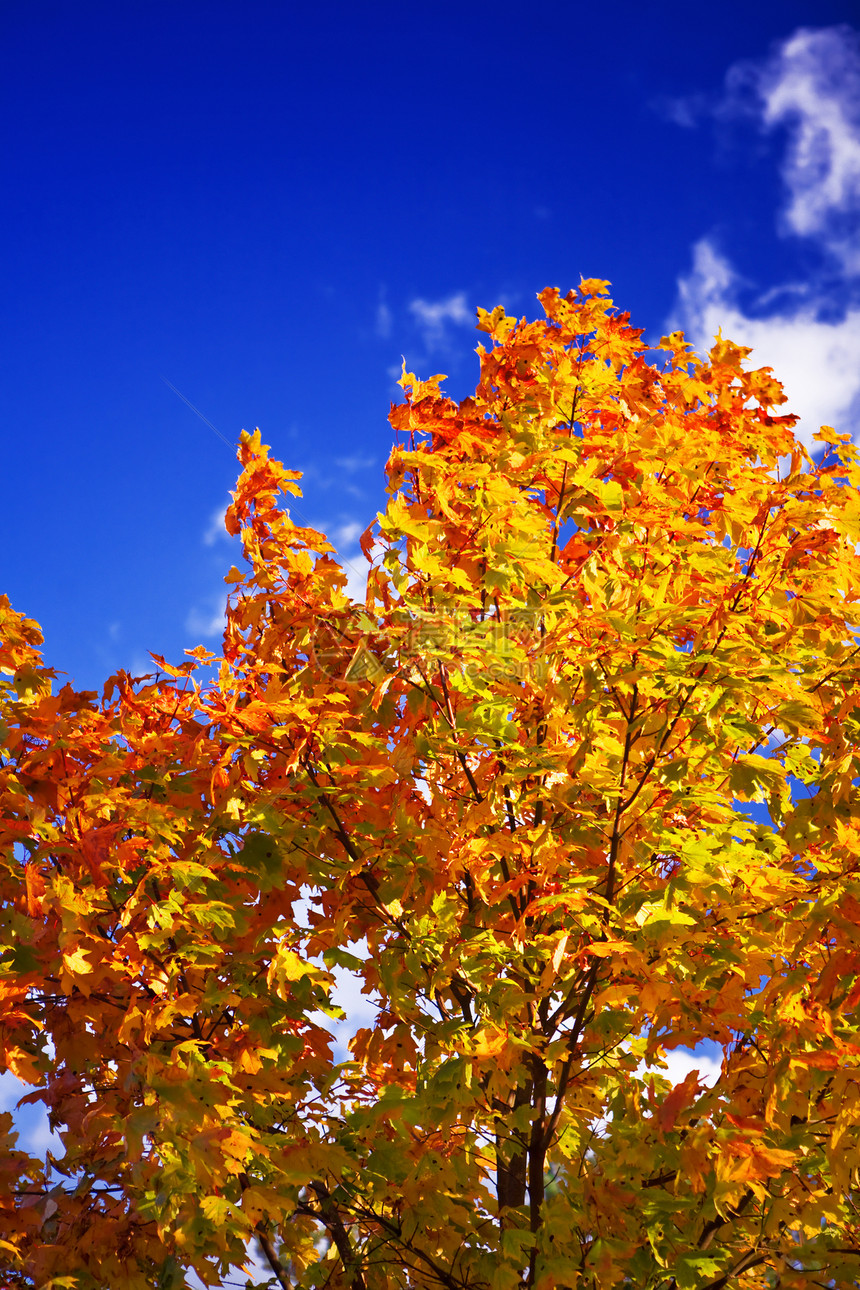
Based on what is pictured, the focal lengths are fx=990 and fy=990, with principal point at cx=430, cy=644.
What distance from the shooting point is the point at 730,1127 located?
3934 millimetres

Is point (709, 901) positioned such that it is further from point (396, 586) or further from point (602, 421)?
point (602, 421)

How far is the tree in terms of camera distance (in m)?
4.00

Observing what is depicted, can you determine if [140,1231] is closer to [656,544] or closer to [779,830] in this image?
[779,830]

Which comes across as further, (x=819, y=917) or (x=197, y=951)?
(x=197, y=951)

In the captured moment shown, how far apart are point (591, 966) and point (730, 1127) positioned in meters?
0.90

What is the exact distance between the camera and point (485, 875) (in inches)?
171

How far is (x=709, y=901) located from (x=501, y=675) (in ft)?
4.66

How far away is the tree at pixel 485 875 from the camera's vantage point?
13.1 ft

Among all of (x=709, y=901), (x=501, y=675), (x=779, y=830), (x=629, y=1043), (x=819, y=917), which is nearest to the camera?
(x=819, y=917)

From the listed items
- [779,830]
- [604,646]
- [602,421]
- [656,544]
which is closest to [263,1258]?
[779,830]

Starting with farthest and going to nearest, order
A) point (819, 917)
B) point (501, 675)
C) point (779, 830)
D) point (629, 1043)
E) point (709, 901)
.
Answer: point (629, 1043)
point (779, 830)
point (709, 901)
point (501, 675)
point (819, 917)

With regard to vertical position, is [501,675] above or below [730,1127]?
above

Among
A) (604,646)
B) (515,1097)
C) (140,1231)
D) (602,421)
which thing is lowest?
(140,1231)

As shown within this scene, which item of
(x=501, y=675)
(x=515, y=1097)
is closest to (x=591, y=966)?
(x=515, y=1097)
